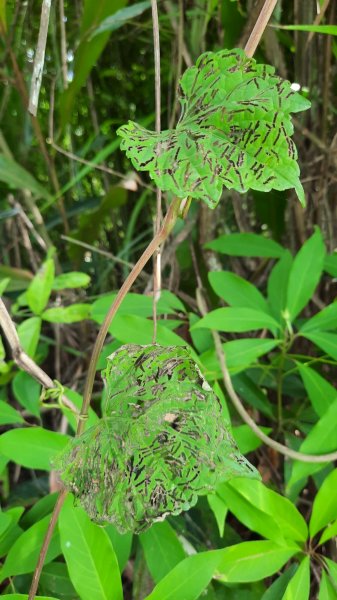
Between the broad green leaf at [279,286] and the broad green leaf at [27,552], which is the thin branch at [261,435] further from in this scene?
the broad green leaf at [27,552]

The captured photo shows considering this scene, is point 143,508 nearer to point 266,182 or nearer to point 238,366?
point 266,182

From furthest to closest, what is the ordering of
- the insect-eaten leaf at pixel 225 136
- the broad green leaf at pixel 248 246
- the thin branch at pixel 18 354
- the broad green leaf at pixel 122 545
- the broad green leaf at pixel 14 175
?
the broad green leaf at pixel 14 175 → the broad green leaf at pixel 248 246 → the broad green leaf at pixel 122 545 → the thin branch at pixel 18 354 → the insect-eaten leaf at pixel 225 136

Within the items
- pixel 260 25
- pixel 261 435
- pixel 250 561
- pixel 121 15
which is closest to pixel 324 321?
pixel 261 435

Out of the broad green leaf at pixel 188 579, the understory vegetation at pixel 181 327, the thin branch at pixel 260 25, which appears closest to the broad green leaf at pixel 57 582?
the understory vegetation at pixel 181 327

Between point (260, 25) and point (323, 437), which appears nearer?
point (260, 25)

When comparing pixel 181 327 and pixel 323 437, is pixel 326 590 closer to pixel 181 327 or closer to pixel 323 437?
pixel 323 437

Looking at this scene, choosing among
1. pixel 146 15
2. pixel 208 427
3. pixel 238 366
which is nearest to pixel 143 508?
pixel 208 427
